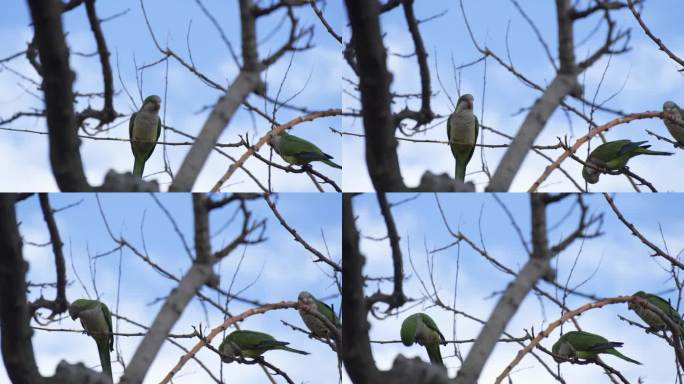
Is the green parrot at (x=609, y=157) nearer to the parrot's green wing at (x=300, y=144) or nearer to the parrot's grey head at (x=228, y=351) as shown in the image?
the parrot's green wing at (x=300, y=144)

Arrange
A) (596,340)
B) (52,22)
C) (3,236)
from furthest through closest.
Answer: (596,340) < (3,236) < (52,22)

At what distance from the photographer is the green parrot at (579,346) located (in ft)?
6.63

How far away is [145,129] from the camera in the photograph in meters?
1.99

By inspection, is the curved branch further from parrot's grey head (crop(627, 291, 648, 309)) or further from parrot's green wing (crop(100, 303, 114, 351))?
parrot's green wing (crop(100, 303, 114, 351))

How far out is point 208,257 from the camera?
6.23 feet

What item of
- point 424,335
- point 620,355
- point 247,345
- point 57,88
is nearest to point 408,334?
point 424,335

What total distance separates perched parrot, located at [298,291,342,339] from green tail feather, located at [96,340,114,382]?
0.49 metres

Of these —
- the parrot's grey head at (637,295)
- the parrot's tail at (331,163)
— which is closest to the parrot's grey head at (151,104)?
the parrot's tail at (331,163)

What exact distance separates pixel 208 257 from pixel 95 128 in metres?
0.45

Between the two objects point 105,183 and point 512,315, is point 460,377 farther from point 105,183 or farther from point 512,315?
point 105,183

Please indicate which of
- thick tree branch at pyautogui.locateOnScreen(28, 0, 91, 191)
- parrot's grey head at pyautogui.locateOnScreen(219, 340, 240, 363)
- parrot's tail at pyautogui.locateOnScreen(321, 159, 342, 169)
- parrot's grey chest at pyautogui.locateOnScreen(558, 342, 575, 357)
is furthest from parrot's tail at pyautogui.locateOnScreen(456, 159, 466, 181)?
thick tree branch at pyautogui.locateOnScreen(28, 0, 91, 191)

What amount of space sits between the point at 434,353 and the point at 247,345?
476 millimetres

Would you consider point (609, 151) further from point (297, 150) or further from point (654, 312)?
point (297, 150)

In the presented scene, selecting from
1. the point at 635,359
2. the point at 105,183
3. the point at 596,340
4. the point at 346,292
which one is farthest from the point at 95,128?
the point at 635,359
